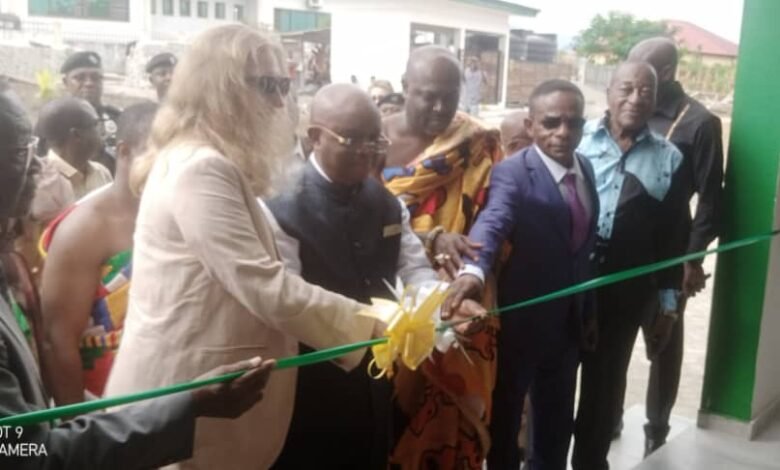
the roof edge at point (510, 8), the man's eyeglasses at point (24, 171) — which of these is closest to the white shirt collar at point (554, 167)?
the roof edge at point (510, 8)

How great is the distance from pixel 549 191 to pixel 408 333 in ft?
2.80

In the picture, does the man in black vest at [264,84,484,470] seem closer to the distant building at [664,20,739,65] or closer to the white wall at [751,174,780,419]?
the white wall at [751,174,780,419]

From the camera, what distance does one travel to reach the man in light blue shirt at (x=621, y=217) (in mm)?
2609

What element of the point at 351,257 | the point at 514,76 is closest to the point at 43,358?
the point at 351,257

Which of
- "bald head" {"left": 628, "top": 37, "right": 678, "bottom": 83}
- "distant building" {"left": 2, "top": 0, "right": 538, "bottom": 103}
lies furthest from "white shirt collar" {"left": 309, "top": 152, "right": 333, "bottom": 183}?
"bald head" {"left": 628, "top": 37, "right": 678, "bottom": 83}

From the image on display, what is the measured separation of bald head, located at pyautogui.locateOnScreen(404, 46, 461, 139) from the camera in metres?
2.12

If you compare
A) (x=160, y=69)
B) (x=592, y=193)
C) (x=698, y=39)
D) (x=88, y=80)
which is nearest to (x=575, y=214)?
(x=592, y=193)

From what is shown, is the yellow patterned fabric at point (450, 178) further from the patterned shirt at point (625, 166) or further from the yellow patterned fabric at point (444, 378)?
the patterned shirt at point (625, 166)

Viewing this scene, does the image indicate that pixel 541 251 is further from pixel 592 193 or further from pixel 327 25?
pixel 327 25

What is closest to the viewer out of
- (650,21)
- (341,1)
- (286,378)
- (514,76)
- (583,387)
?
(286,378)

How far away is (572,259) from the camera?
2350 millimetres

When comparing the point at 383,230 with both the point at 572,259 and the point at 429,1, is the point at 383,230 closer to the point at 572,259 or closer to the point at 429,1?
the point at 572,259

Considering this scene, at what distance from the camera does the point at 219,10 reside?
2145 mm

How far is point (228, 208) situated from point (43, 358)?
20.7 inches
